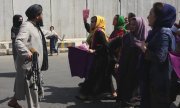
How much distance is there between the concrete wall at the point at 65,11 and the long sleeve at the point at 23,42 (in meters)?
12.1

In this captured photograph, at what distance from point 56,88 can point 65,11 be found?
10510 mm

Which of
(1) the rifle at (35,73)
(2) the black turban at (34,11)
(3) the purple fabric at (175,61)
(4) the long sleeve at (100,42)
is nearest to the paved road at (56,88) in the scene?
(4) the long sleeve at (100,42)

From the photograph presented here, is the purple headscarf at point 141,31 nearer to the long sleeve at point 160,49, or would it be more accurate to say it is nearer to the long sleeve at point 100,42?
the long sleeve at point 100,42

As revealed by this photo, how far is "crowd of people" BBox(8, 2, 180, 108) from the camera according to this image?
5430mm

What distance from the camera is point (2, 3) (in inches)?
732

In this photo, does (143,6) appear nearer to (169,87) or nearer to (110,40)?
(110,40)

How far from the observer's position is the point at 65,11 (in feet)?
66.1

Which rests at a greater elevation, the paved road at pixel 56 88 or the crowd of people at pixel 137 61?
the crowd of people at pixel 137 61

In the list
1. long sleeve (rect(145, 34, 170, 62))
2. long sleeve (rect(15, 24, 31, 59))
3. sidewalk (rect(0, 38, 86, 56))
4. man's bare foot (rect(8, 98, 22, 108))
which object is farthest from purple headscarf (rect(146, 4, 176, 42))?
sidewalk (rect(0, 38, 86, 56))

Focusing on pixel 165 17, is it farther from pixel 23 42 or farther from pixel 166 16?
pixel 23 42

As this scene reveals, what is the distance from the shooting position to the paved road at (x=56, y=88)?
27.3 ft

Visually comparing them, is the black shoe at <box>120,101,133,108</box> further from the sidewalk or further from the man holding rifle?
the sidewalk

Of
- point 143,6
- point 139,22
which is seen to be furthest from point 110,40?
point 143,6

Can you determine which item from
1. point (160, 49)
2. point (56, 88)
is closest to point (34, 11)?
point (160, 49)
